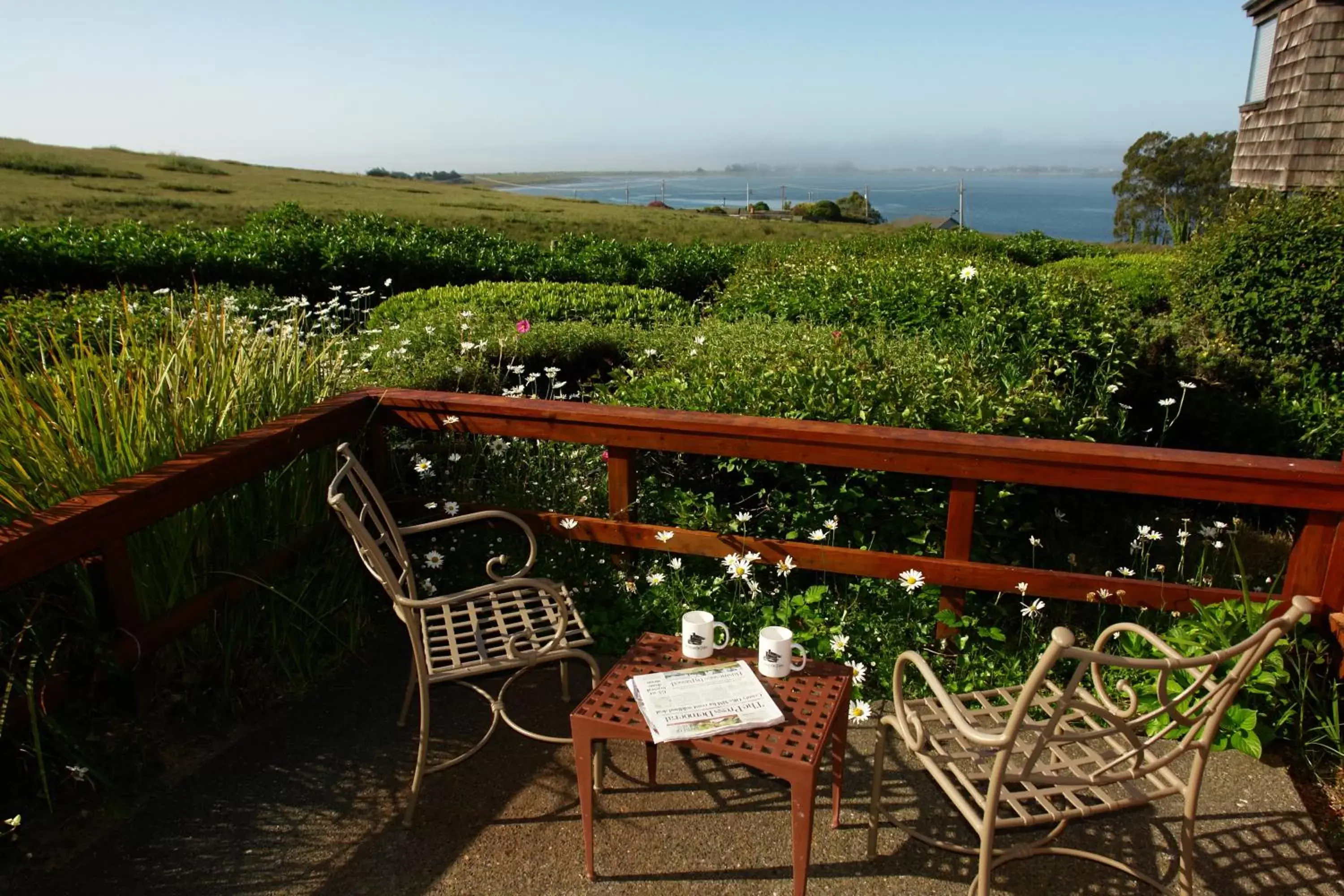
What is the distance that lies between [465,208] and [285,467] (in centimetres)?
2743

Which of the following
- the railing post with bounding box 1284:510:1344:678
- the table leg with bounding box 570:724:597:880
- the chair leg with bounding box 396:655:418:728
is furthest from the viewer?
the chair leg with bounding box 396:655:418:728

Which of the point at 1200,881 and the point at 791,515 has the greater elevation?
the point at 791,515

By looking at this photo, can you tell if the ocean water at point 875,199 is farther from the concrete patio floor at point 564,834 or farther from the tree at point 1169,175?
the concrete patio floor at point 564,834

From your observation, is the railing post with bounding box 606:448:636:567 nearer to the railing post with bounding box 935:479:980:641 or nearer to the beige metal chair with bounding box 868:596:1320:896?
the railing post with bounding box 935:479:980:641

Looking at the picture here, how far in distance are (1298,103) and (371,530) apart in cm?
1537

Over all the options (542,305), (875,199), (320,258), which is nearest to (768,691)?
(542,305)

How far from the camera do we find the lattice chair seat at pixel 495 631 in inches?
105

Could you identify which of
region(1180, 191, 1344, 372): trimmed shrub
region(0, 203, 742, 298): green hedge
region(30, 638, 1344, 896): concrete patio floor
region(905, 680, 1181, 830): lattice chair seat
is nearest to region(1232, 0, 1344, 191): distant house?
region(1180, 191, 1344, 372): trimmed shrub

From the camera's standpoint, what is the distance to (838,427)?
327 cm

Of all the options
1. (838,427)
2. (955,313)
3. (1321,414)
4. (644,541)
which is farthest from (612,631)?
(1321,414)

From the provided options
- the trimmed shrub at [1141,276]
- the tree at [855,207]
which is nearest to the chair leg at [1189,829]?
the trimmed shrub at [1141,276]

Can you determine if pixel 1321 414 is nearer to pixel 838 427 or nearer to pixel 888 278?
pixel 888 278

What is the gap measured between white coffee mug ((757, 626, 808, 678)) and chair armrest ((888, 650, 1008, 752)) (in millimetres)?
320

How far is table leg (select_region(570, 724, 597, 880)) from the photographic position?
235 centimetres
